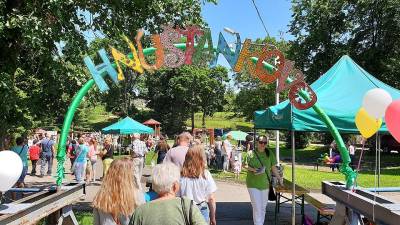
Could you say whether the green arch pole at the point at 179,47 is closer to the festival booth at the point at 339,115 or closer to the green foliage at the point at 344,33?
the festival booth at the point at 339,115

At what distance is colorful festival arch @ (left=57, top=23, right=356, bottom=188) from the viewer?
7.53 m

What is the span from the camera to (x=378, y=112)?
5500mm

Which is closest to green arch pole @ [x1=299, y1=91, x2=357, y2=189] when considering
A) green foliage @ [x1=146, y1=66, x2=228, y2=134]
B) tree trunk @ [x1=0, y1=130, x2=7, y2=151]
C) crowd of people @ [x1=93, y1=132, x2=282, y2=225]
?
crowd of people @ [x1=93, y1=132, x2=282, y2=225]

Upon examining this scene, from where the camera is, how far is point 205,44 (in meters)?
8.05

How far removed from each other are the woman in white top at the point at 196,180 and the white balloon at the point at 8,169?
80.6 inches

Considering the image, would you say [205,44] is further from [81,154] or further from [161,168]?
[81,154]

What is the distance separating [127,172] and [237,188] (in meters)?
12.3

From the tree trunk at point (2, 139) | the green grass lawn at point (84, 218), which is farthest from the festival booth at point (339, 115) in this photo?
the tree trunk at point (2, 139)

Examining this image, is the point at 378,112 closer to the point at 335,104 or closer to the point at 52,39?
the point at 335,104

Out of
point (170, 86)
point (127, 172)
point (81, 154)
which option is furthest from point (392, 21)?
point (170, 86)

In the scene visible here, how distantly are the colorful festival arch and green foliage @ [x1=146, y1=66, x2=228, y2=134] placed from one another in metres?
57.8

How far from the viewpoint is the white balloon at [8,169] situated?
461 cm

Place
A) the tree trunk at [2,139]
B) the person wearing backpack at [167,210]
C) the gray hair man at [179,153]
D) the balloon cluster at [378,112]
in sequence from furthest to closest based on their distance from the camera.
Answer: the tree trunk at [2,139]
the gray hair man at [179,153]
the balloon cluster at [378,112]
the person wearing backpack at [167,210]

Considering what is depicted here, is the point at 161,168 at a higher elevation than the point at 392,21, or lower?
lower
